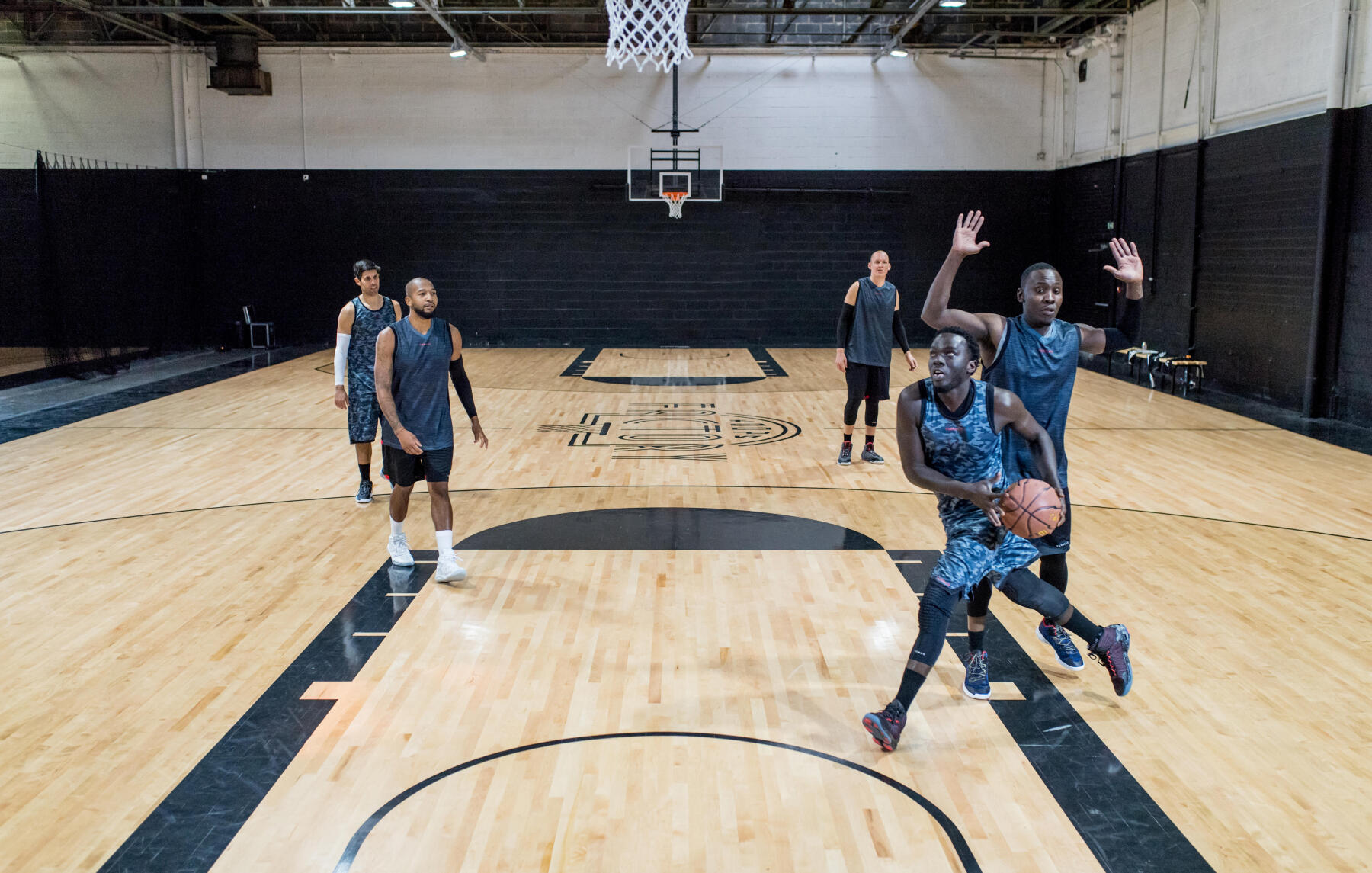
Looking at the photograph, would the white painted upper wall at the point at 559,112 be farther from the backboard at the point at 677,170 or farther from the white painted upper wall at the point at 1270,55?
the white painted upper wall at the point at 1270,55

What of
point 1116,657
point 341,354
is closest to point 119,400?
point 341,354

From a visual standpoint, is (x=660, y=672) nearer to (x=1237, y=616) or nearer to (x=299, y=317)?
(x=1237, y=616)

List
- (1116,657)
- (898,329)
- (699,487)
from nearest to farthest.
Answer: (1116,657) → (699,487) → (898,329)

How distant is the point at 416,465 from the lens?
5441mm

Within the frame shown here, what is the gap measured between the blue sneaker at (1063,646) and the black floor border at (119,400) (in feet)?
29.5

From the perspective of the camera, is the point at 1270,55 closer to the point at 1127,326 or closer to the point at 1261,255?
the point at 1261,255

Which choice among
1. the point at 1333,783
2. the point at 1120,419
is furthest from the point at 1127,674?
the point at 1120,419

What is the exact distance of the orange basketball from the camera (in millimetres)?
3623

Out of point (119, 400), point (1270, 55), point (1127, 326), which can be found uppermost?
point (1270, 55)

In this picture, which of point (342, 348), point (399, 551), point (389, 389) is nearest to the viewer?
point (389, 389)

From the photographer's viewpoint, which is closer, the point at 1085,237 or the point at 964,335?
the point at 964,335

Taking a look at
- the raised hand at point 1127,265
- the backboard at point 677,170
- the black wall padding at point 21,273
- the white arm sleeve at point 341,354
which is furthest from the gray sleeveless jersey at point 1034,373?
the black wall padding at point 21,273

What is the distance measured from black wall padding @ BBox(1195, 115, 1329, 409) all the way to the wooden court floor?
3593mm

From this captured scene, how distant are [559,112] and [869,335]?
11178mm
